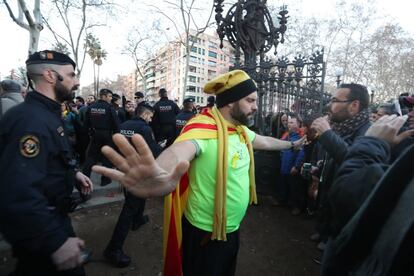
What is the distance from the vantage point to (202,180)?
2.03 m

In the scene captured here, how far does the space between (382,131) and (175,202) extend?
1468 millimetres

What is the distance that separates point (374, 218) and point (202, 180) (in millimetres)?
1295

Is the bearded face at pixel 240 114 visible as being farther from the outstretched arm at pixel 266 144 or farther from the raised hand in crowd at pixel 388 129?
the raised hand in crowd at pixel 388 129

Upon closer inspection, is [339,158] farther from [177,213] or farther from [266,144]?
[177,213]

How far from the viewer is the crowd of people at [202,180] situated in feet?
2.99

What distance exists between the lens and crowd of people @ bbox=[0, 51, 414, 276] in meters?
→ 0.91

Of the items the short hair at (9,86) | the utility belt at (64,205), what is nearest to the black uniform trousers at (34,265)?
the utility belt at (64,205)

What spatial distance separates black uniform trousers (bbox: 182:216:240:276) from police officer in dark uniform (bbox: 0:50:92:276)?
2.61 feet

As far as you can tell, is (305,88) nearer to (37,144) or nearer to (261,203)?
(261,203)

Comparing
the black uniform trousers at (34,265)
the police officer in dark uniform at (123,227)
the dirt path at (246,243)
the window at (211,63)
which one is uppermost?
the window at (211,63)

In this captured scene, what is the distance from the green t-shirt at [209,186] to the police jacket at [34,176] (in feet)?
2.96

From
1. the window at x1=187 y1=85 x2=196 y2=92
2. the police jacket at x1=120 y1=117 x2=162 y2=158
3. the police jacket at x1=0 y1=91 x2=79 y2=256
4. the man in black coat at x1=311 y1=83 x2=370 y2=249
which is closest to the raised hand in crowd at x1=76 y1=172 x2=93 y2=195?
the police jacket at x1=0 y1=91 x2=79 y2=256

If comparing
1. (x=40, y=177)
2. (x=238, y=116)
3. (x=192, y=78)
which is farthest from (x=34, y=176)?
(x=192, y=78)

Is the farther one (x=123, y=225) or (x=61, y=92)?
(x=123, y=225)
